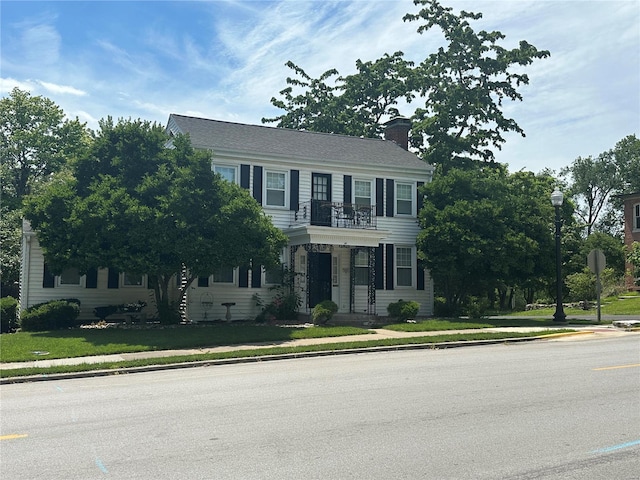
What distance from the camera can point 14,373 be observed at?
1298 centimetres

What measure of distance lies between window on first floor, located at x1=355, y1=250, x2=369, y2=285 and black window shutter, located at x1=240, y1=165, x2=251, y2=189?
5685mm

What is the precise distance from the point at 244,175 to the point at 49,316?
9.02m

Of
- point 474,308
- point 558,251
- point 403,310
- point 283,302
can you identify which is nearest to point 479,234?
point 558,251

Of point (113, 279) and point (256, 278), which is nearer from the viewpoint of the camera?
point (113, 279)

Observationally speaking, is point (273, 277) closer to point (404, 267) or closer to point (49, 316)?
point (404, 267)

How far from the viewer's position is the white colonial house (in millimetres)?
24594

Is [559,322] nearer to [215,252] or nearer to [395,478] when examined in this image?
[215,252]

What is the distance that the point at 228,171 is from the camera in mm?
25547

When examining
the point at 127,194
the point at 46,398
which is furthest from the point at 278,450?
the point at 127,194

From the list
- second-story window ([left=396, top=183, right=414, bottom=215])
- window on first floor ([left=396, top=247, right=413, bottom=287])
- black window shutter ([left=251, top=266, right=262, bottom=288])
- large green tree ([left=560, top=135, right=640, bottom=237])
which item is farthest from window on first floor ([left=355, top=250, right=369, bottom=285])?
large green tree ([left=560, top=135, right=640, bottom=237])

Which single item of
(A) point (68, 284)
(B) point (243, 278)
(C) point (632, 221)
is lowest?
(A) point (68, 284)

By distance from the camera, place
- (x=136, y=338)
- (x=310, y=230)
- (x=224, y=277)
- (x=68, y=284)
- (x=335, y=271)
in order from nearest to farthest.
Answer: (x=136, y=338) < (x=310, y=230) < (x=68, y=284) < (x=224, y=277) < (x=335, y=271)

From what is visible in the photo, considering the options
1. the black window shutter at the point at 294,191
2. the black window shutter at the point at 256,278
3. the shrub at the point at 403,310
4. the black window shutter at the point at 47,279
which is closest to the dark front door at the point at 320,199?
the black window shutter at the point at 294,191

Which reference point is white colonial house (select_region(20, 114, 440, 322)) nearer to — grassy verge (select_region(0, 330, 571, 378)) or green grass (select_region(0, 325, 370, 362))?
green grass (select_region(0, 325, 370, 362))
